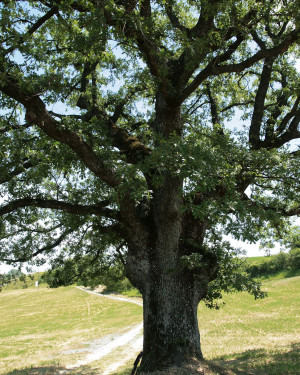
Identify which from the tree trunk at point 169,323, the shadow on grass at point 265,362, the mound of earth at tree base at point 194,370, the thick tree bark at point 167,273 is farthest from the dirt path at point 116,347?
the mound of earth at tree base at point 194,370

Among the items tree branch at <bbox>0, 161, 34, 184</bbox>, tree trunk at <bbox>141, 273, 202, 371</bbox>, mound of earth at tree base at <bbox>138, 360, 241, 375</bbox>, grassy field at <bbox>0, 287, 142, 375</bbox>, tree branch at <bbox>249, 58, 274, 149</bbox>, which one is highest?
tree branch at <bbox>249, 58, 274, 149</bbox>

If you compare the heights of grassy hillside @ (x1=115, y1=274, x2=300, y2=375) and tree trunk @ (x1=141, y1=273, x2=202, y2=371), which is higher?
tree trunk @ (x1=141, y1=273, x2=202, y2=371)

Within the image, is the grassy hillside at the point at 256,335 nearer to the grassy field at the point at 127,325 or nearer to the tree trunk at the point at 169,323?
the grassy field at the point at 127,325

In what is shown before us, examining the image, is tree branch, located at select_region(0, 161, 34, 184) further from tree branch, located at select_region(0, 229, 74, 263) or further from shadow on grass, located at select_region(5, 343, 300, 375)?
shadow on grass, located at select_region(5, 343, 300, 375)

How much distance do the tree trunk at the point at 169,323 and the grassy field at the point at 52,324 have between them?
251 inches

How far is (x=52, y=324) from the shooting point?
33438mm

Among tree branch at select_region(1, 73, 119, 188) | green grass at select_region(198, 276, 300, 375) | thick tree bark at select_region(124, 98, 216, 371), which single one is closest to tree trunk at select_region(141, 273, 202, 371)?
thick tree bark at select_region(124, 98, 216, 371)

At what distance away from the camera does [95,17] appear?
21.0 ft

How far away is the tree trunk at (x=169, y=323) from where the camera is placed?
299 inches

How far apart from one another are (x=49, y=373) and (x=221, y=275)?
7.19 meters

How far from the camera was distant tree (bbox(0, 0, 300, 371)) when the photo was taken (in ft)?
21.7

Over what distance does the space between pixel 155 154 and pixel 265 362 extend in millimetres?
7604

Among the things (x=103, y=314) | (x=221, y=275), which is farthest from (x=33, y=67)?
(x=103, y=314)

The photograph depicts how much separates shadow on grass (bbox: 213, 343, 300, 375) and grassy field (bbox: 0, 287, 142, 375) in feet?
21.4
